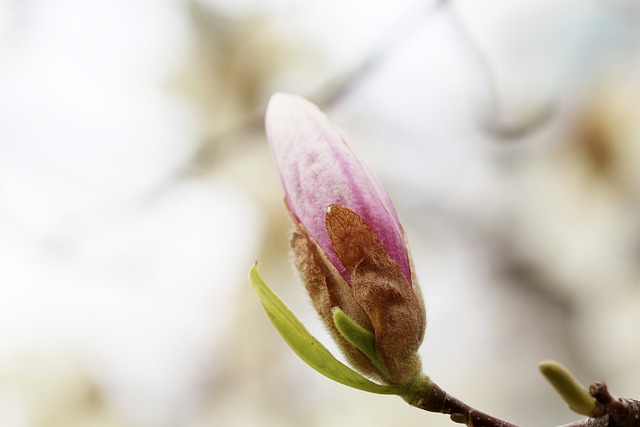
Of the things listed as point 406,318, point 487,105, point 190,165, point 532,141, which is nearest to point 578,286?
point 532,141

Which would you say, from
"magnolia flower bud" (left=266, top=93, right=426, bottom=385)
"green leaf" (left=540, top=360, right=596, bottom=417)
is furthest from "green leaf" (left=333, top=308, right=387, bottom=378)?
"green leaf" (left=540, top=360, right=596, bottom=417)

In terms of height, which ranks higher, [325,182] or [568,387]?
[325,182]

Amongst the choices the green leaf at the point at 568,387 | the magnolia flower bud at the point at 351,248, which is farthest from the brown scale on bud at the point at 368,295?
the green leaf at the point at 568,387

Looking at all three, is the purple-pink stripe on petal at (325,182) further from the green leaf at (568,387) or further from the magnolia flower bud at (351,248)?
the green leaf at (568,387)

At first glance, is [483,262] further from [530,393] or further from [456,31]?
[456,31]

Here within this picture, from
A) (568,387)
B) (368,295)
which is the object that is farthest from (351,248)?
(568,387)

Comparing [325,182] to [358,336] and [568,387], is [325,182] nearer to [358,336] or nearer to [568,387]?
[358,336]
